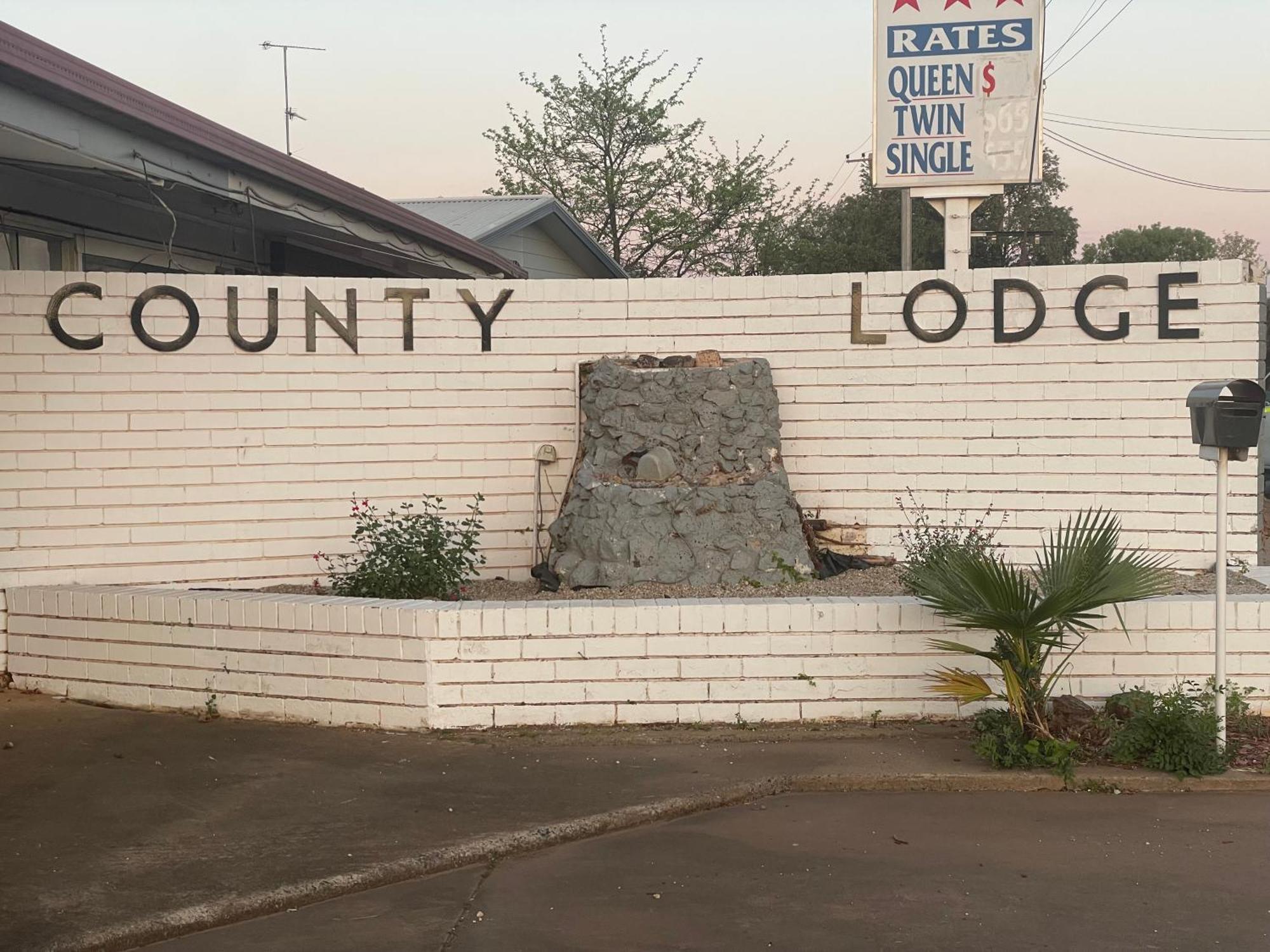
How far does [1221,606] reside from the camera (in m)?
6.51

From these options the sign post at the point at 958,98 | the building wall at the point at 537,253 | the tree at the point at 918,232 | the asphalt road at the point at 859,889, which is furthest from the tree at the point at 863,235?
the asphalt road at the point at 859,889

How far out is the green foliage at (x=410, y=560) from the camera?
8.23 m

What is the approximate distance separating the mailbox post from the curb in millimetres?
529

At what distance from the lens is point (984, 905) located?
4.97 metres

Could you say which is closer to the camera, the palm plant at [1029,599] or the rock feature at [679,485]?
the palm plant at [1029,599]

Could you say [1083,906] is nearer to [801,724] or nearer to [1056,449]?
[801,724]

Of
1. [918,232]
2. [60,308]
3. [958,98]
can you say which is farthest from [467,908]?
[918,232]

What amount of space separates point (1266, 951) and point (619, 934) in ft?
7.36

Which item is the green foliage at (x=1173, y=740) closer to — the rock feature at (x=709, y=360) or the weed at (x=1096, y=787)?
the weed at (x=1096, y=787)

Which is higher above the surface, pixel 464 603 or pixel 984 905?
pixel 464 603

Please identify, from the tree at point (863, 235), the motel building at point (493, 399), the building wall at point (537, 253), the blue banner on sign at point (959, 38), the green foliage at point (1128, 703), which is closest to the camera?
the green foliage at point (1128, 703)

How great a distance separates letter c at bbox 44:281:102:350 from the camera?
884 centimetres

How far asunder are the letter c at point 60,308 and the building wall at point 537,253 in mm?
10225

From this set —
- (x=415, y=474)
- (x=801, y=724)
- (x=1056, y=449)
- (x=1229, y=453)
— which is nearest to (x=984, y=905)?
(x=801, y=724)
